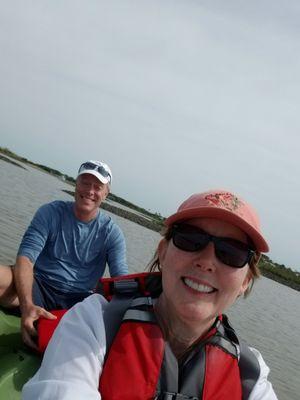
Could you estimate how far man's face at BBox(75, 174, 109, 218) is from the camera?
16.9ft

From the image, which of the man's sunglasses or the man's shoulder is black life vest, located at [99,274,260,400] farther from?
the man's sunglasses

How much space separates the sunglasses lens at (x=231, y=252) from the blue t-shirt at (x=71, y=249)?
10.3 feet

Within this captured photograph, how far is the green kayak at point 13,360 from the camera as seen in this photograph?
10.2 feet

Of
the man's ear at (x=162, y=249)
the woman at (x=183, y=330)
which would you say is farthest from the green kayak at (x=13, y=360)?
the man's ear at (x=162, y=249)

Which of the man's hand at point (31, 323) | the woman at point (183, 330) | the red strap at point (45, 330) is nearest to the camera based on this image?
the woman at point (183, 330)

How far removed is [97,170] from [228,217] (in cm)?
339

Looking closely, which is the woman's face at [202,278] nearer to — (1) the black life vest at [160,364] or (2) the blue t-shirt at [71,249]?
(1) the black life vest at [160,364]

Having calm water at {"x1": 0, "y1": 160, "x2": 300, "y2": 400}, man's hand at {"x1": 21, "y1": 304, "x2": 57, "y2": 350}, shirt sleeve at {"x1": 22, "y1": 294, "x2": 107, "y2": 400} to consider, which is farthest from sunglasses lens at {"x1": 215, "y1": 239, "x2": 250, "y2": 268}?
calm water at {"x1": 0, "y1": 160, "x2": 300, "y2": 400}

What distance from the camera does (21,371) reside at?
3.33 metres

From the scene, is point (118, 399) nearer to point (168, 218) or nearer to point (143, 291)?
point (143, 291)

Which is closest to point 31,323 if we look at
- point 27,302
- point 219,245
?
point 27,302

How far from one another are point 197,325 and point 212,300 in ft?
0.65

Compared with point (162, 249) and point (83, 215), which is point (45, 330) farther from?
point (83, 215)

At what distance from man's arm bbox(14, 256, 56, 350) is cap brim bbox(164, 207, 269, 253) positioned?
73.7 inches
